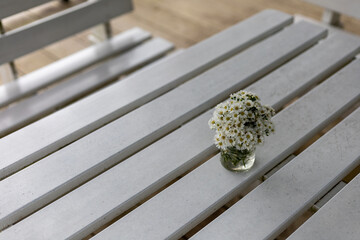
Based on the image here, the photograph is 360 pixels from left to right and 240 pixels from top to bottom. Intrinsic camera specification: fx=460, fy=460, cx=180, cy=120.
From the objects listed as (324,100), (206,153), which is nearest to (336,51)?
(324,100)

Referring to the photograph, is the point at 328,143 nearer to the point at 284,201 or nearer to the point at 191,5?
the point at 284,201

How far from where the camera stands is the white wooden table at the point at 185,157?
1250 mm

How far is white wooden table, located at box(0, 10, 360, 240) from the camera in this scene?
125 cm

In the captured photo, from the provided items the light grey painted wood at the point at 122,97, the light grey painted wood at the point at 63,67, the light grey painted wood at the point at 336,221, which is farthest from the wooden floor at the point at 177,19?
the light grey painted wood at the point at 336,221

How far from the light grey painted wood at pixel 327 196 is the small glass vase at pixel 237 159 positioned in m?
0.22

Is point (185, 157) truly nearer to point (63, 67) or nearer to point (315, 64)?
point (315, 64)

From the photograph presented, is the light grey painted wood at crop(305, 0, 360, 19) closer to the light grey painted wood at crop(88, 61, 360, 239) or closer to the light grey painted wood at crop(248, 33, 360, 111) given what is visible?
the light grey painted wood at crop(248, 33, 360, 111)

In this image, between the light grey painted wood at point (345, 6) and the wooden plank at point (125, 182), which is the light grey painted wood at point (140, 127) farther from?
the light grey painted wood at point (345, 6)

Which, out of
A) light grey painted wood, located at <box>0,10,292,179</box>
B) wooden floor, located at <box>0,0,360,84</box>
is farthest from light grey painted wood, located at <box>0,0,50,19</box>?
wooden floor, located at <box>0,0,360,84</box>

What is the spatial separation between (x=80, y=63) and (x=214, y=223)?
1.21 m

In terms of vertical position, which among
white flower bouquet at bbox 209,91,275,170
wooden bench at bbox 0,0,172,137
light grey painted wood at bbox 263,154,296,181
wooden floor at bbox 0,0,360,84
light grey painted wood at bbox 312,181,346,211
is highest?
white flower bouquet at bbox 209,91,275,170

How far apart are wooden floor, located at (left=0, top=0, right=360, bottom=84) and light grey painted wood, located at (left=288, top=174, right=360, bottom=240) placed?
183cm

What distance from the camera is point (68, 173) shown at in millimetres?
1409

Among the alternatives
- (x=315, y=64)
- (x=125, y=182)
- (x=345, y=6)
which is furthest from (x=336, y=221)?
(x=345, y=6)
